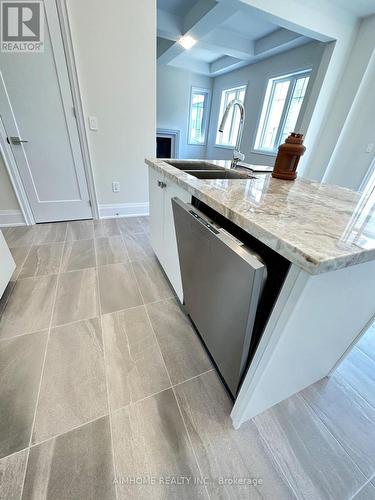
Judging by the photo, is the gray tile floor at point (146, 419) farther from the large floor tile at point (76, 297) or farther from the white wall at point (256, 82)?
the white wall at point (256, 82)

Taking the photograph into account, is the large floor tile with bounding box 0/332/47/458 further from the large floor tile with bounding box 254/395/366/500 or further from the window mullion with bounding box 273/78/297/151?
the window mullion with bounding box 273/78/297/151

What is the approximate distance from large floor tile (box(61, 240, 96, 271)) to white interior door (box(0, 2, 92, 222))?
2.25 ft

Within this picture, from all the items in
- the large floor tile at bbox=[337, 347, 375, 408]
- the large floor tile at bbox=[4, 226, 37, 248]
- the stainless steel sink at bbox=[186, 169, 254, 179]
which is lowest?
the large floor tile at bbox=[4, 226, 37, 248]

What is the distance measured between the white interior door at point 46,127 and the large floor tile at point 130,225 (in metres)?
0.51

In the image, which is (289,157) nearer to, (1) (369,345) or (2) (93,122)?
(1) (369,345)

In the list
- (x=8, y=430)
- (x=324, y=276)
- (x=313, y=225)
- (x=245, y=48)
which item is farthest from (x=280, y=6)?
(x=8, y=430)

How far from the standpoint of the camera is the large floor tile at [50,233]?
6.94 feet

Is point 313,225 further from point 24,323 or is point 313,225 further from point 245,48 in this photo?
point 245,48

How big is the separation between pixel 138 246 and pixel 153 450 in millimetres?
1633

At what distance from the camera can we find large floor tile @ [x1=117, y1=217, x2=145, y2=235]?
2456 millimetres

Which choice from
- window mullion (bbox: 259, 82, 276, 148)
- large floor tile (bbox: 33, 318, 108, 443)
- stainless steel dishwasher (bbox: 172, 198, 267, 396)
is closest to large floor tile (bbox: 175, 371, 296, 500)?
stainless steel dishwasher (bbox: 172, 198, 267, 396)

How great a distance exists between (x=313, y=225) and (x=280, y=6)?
3.20 m

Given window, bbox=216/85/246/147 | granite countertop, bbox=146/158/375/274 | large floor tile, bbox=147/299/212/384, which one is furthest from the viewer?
window, bbox=216/85/246/147

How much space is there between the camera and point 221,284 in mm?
703
